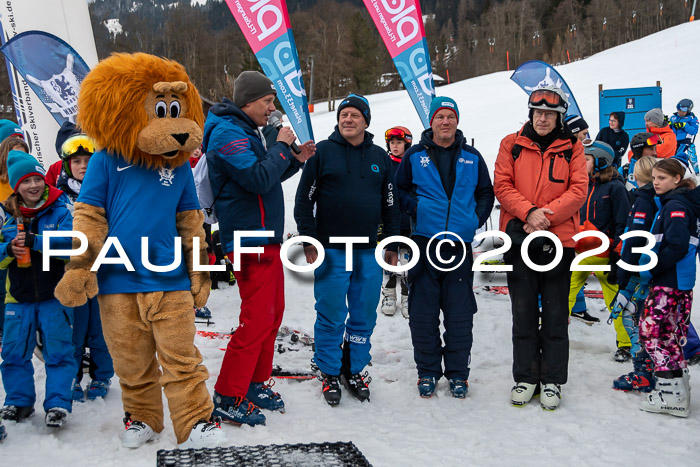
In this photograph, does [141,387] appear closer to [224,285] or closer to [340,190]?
[340,190]

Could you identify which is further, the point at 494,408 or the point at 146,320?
the point at 494,408

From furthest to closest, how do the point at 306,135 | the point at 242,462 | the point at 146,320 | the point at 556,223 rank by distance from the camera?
the point at 306,135 < the point at 556,223 < the point at 146,320 < the point at 242,462

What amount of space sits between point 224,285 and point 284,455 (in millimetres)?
4691

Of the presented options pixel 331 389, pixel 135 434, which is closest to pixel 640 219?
pixel 331 389

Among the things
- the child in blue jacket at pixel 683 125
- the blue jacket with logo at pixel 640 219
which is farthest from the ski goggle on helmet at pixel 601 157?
the child in blue jacket at pixel 683 125

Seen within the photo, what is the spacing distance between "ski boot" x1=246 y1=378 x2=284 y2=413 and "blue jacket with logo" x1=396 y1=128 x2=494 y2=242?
1.59 meters

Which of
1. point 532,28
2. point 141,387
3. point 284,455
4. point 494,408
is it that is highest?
point 532,28

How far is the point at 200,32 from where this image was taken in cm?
5584

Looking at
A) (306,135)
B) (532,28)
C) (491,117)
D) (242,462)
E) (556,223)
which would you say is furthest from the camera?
(532,28)

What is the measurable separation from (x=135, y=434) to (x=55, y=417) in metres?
0.61

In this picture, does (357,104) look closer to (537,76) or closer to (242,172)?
(242,172)

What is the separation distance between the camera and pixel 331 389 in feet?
13.4

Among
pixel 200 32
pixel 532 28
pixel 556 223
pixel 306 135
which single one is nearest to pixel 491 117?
pixel 306 135

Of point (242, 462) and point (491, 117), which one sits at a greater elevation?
point (491, 117)
